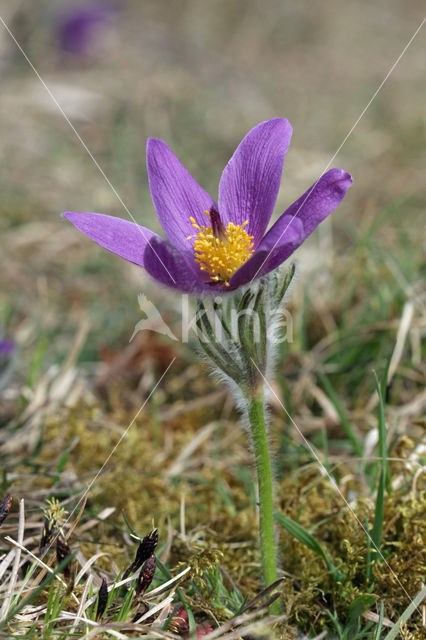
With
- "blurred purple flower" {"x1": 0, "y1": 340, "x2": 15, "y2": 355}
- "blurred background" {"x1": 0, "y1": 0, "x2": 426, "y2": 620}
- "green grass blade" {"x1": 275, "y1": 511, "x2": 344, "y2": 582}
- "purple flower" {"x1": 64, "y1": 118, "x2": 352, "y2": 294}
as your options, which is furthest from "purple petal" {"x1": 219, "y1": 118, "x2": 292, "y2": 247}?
"blurred purple flower" {"x1": 0, "y1": 340, "x2": 15, "y2": 355}

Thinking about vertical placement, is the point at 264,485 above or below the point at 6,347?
below

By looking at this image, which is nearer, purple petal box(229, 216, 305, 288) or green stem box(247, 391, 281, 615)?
purple petal box(229, 216, 305, 288)

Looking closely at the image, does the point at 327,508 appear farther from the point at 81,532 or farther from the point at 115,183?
the point at 115,183

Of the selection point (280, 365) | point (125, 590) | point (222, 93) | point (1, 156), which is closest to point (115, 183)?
point (1, 156)

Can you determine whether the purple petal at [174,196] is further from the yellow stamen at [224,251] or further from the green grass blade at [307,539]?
the green grass blade at [307,539]

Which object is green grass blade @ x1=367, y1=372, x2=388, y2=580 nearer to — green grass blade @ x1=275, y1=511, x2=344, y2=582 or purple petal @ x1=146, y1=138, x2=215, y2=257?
green grass blade @ x1=275, y1=511, x2=344, y2=582

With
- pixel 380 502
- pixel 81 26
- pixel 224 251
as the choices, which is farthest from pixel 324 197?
pixel 81 26

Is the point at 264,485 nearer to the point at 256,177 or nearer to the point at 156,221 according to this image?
the point at 256,177
